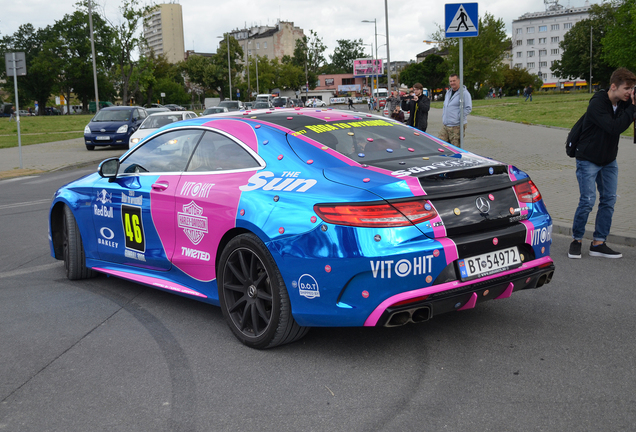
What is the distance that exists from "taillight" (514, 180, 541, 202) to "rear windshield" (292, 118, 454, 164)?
58 centimetres

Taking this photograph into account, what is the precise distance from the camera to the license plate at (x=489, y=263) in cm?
359

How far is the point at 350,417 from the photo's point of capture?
9.91 feet

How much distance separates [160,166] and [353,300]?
2.20m

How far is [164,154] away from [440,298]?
2563 millimetres

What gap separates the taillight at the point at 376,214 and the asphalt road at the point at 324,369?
86 cm

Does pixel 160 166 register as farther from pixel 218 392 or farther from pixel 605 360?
pixel 605 360

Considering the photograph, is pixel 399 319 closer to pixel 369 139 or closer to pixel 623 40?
pixel 369 139

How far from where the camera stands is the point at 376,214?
11.2ft

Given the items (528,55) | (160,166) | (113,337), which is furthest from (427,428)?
(528,55)

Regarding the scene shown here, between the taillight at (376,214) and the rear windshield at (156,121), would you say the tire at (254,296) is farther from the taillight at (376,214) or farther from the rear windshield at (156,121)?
the rear windshield at (156,121)

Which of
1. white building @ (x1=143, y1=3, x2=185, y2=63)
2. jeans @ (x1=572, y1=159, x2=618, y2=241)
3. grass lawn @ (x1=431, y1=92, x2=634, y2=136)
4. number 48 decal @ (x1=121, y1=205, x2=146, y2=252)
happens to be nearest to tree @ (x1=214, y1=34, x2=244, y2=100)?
grass lawn @ (x1=431, y1=92, x2=634, y2=136)

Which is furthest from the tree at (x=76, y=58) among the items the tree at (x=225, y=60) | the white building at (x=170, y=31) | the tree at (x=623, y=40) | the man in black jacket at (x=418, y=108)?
the white building at (x=170, y=31)

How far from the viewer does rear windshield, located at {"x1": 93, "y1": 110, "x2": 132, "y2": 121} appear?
24.6m

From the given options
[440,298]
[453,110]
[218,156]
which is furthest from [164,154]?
[453,110]
